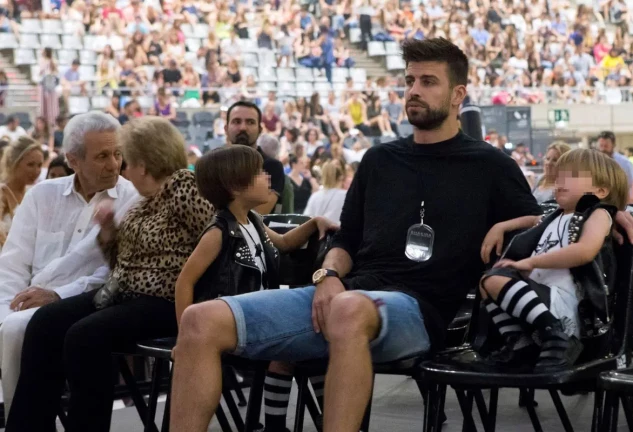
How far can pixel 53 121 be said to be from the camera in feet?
41.5

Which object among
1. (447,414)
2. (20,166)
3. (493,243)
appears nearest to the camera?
(493,243)

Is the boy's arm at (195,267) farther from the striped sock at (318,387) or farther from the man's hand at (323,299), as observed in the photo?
the striped sock at (318,387)

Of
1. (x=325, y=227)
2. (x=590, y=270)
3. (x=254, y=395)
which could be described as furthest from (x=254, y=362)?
(x=590, y=270)

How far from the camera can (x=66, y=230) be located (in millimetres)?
3623

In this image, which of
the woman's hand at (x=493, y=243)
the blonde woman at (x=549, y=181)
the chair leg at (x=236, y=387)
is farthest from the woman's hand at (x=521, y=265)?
the blonde woman at (x=549, y=181)

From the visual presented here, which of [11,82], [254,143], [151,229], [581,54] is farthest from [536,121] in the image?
[151,229]

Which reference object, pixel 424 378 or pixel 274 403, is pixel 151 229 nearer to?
pixel 274 403

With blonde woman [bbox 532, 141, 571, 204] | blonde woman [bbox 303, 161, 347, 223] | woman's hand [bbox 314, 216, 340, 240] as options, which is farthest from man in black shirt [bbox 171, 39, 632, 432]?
blonde woman [bbox 303, 161, 347, 223]

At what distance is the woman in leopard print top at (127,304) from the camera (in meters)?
3.06

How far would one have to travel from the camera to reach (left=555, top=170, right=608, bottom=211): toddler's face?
2582 millimetres

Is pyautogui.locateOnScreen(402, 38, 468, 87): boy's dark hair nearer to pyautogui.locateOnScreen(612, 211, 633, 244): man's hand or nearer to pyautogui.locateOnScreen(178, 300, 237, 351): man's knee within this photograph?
pyautogui.locateOnScreen(612, 211, 633, 244): man's hand

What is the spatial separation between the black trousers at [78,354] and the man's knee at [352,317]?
0.82 metres

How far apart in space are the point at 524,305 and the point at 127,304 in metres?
1.25

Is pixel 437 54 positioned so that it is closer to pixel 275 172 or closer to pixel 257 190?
pixel 257 190
